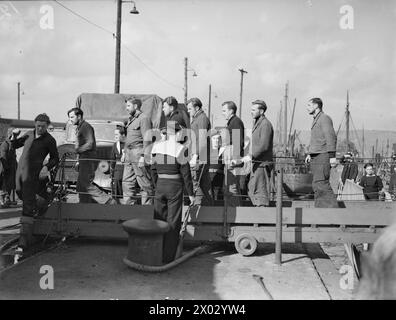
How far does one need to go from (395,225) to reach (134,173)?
238 inches

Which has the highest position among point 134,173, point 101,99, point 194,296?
point 101,99

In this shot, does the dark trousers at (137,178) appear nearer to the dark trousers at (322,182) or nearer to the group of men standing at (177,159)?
the group of men standing at (177,159)

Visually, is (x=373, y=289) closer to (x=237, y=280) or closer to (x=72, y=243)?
(x=237, y=280)

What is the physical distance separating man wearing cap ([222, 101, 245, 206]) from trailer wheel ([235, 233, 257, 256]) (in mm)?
647

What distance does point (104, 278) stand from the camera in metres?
5.49

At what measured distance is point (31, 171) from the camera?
6668 millimetres

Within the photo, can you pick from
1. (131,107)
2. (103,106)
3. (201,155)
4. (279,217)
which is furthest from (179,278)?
(103,106)

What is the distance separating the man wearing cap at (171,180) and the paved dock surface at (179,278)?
48 cm

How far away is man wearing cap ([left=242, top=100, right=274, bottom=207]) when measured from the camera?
6.85m

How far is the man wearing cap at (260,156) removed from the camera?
6.85 meters

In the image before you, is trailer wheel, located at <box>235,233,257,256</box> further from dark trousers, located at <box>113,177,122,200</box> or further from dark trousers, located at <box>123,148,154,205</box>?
dark trousers, located at <box>113,177,122,200</box>

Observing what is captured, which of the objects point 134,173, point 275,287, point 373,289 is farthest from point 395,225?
point 134,173

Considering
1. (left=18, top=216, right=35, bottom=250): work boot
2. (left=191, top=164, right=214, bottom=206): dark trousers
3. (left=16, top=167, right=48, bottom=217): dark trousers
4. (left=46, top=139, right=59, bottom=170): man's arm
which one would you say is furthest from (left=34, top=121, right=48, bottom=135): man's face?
(left=191, top=164, right=214, bottom=206): dark trousers

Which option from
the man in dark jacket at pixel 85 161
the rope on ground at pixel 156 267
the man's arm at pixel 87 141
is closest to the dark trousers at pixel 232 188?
the rope on ground at pixel 156 267
